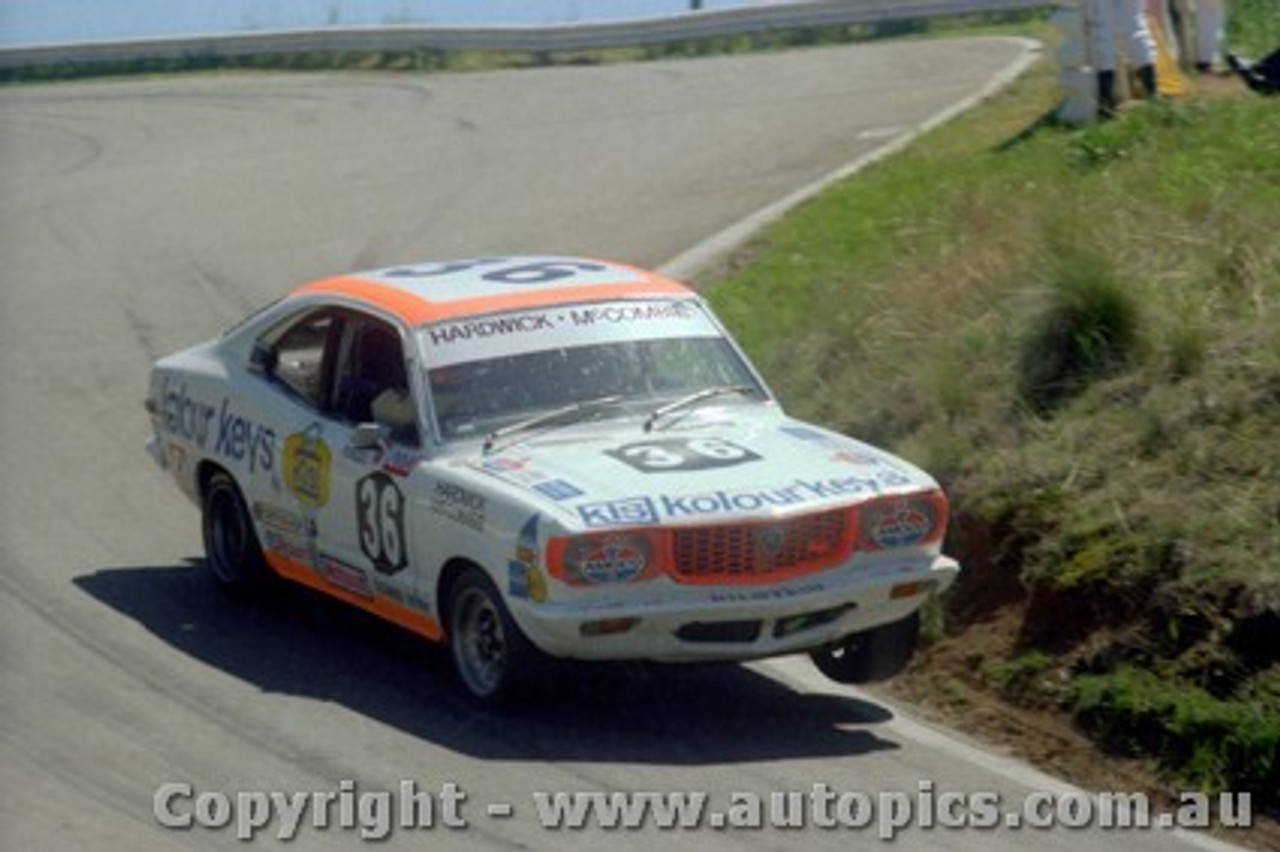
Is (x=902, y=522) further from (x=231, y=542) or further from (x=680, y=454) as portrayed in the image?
(x=231, y=542)

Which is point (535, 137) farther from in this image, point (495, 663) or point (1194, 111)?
point (495, 663)

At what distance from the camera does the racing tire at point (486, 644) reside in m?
9.81

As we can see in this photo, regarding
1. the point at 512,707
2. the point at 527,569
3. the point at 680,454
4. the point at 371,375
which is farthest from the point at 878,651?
the point at 371,375

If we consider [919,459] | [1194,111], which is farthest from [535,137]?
[919,459]

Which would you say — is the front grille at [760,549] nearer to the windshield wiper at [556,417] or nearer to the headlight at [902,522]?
the headlight at [902,522]

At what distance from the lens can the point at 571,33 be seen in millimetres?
33406

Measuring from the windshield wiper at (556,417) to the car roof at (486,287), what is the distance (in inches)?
24.6

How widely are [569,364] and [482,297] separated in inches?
22.7

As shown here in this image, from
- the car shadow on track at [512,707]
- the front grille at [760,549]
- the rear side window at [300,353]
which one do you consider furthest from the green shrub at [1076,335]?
the rear side window at [300,353]

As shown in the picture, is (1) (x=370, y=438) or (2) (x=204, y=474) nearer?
(1) (x=370, y=438)

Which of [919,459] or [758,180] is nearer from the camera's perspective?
[919,459]

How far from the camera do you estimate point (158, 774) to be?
927 centimetres

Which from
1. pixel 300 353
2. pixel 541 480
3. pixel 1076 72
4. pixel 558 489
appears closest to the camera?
pixel 558 489

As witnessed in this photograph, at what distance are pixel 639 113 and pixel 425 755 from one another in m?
17.4
